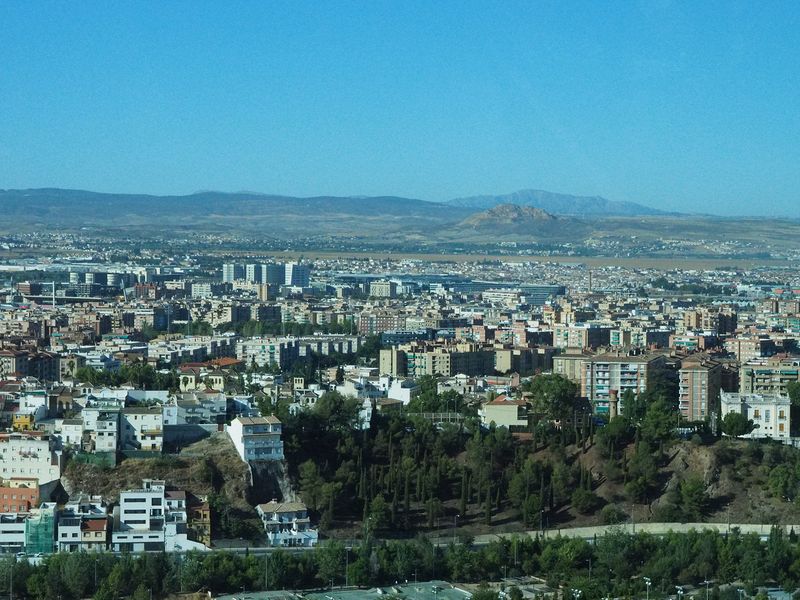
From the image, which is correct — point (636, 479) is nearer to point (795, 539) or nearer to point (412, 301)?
point (795, 539)

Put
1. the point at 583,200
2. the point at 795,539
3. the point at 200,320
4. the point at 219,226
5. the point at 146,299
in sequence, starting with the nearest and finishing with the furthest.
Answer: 1. the point at 795,539
2. the point at 200,320
3. the point at 146,299
4. the point at 219,226
5. the point at 583,200

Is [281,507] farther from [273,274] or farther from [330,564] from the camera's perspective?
[273,274]

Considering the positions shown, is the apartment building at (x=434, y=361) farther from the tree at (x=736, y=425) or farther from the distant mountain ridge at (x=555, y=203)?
the distant mountain ridge at (x=555, y=203)

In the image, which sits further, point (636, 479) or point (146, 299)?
point (146, 299)

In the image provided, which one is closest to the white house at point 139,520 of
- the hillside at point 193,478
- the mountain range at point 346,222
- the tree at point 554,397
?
the hillside at point 193,478

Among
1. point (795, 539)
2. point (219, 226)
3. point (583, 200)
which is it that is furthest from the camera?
point (583, 200)

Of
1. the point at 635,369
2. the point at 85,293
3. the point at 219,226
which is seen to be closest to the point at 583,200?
the point at 219,226
